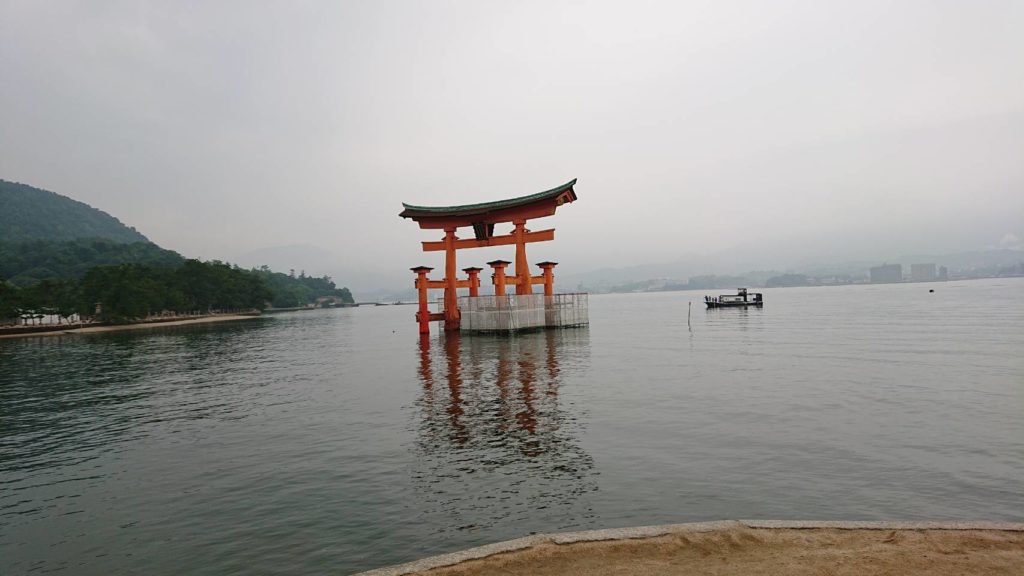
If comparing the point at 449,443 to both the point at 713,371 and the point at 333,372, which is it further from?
the point at 333,372

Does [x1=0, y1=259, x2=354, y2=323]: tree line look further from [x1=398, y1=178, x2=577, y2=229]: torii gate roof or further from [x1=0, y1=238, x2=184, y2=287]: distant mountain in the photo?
[x1=398, y1=178, x2=577, y2=229]: torii gate roof

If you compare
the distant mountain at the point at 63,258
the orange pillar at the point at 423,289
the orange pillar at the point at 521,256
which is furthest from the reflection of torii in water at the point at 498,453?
the distant mountain at the point at 63,258

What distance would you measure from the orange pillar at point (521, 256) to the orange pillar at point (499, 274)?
4.38 ft

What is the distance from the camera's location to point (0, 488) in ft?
32.8

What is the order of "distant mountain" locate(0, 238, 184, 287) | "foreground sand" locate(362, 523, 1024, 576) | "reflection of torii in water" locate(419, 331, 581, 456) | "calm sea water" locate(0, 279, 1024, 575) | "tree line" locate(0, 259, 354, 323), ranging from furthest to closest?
1. "distant mountain" locate(0, 238, 184, 287)
2. "tree line" locate(0, 259, 354, 323)
3. "reflection of torii in water" locate(419, 331, 581, 456)
4. "calm sea water" locate(0, 279, 1024, 575)
5. "foreground sand" locate(362, 523, 1024, 576)

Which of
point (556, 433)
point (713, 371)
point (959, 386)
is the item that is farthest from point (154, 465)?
point (959, 386)

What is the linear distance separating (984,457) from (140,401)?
23416mm

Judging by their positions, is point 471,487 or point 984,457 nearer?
point 471,487

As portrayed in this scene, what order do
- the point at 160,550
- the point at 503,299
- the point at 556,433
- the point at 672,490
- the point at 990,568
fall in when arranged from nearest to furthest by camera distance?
the point at 990,568 < the point at 160,550 < the point at 672,490 < the point at 556,433 < the point at 503,299

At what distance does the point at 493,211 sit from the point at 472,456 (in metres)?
30.2

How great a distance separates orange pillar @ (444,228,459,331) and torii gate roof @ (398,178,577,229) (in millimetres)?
1116

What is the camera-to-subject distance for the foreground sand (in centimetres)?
503

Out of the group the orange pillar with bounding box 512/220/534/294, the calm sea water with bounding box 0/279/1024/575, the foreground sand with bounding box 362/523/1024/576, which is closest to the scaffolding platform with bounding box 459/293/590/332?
the orange pillar with bounding box 512/220/534/294

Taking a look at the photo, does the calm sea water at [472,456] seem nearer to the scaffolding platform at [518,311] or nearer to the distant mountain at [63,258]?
the scaffolding platform at [518,311]
